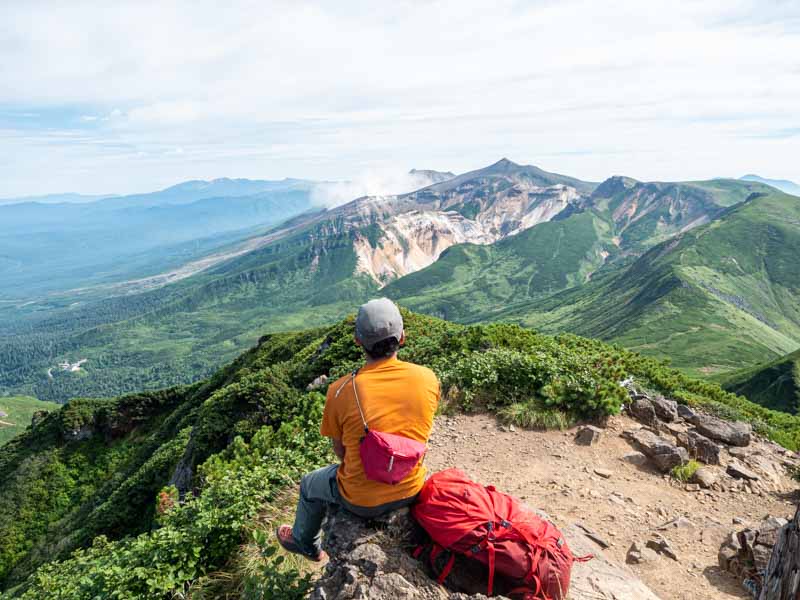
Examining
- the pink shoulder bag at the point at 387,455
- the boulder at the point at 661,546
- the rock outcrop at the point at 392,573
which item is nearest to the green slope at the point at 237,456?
the rock outcrop at the point at 392,573

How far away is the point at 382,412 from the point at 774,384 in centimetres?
10396

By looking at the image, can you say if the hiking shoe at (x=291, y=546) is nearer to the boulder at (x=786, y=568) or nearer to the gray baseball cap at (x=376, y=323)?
the gray baseball cap at (x=376, y=323)

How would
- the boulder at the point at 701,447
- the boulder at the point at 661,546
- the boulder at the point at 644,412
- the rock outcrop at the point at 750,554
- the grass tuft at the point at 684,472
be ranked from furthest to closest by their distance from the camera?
the boulder at the point at 644,412
the boulder at the point at 701,447
the grass tuft at the point at 684,472
the boulder at the point at 661,546
the rock outcrop at the point at 750,554

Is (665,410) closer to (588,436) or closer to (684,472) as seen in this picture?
(684,472)

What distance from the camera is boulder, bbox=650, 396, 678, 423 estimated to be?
1232 centimetres

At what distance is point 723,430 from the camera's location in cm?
1166

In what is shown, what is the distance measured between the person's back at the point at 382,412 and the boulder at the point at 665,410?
9909mm

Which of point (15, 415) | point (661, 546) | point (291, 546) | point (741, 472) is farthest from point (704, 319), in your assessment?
point (15, 415)

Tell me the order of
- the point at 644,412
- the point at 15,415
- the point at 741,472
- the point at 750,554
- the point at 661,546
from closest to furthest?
the point at 750,554
the point at 661,546
the point at 741,472
the point at 644,412
the point at 15,415

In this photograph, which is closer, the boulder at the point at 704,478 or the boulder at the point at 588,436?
the boulder at the point at 704,478

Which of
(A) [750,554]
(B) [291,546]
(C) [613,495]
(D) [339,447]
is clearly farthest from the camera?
(C) [613,495]

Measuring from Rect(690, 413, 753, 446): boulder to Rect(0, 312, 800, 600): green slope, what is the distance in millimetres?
2010

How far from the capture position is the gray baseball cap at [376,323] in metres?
4.96

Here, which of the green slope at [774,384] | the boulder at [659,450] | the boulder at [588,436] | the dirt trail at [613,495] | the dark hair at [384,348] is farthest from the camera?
the green slope at [774,384]
